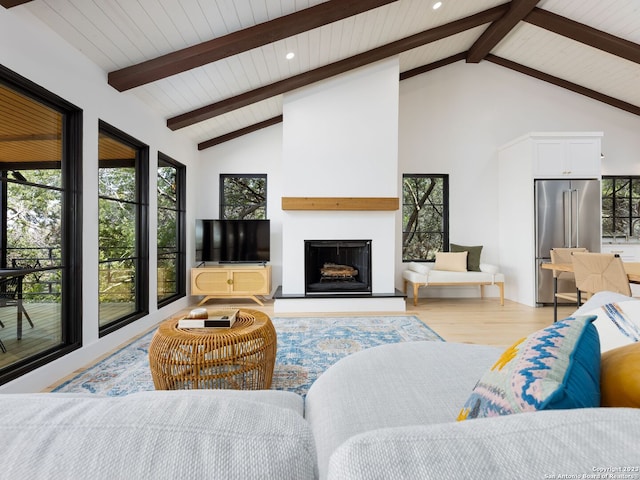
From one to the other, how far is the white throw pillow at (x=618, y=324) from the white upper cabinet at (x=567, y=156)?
4.16m

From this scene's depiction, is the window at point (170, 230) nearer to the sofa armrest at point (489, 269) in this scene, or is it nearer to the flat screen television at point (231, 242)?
the flat screen television at point (231, 242)

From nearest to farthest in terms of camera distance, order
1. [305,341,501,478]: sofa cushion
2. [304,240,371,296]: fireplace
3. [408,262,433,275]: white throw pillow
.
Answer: [305,341,501,478]: sofa cushion, [304,240,371,296]: fireplace, [408,262,433,275]: white throw pillow

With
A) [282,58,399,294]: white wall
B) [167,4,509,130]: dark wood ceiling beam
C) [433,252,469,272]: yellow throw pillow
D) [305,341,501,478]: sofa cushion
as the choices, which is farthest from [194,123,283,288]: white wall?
[305,341,501,478]: sofa cushion

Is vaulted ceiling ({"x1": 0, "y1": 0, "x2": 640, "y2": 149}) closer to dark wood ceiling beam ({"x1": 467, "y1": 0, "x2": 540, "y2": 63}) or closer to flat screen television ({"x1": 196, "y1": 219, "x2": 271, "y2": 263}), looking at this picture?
dark wood ceiling beam ({"x1": 467, "y1": 0, "x2": 540, "y2": 63})

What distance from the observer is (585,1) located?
379cm

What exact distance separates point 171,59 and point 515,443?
3357mm

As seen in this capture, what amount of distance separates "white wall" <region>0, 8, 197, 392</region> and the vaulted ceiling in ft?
0.32

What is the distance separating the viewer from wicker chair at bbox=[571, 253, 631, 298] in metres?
2.66

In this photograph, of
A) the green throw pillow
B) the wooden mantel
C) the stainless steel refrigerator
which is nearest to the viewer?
the wooden mantel

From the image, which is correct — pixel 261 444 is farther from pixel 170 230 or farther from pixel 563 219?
pixel 563 219

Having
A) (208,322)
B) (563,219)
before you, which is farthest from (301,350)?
(563,219)

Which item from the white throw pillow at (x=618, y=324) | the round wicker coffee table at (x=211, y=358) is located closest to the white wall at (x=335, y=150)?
the round wicker coffee table at (x=211, y=358)

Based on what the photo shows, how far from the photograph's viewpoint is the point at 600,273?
2814 millimetres

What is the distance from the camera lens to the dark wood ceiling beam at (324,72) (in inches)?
154
